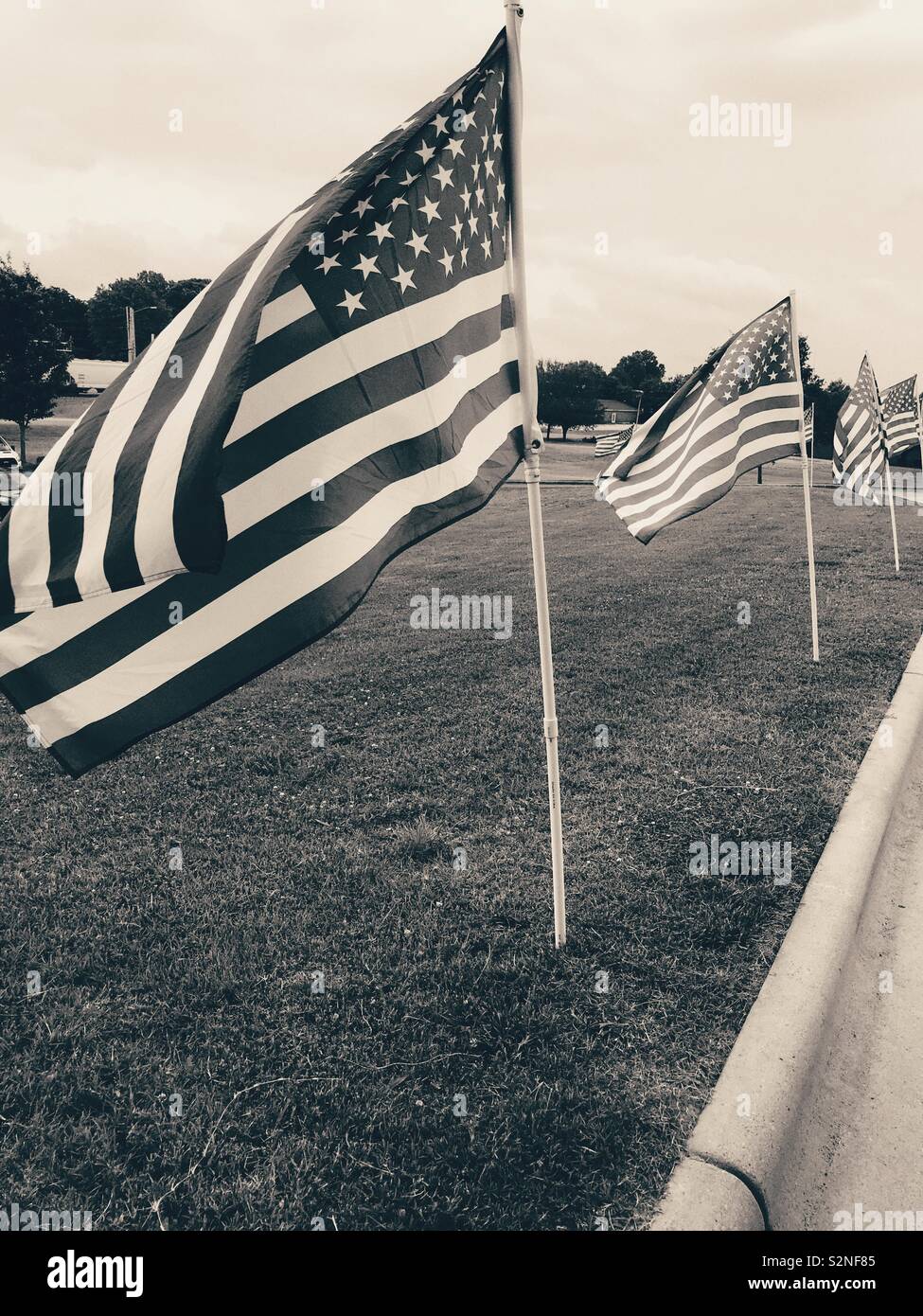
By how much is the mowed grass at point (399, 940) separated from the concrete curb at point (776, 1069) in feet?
0.25

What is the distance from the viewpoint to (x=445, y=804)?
15.5ft

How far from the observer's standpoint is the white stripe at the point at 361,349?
2572 millimetres

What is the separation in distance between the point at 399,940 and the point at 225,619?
1.57 meters

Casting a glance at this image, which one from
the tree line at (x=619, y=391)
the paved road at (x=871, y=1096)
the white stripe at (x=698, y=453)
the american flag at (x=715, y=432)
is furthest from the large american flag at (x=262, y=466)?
the tree line at (x=619, y=391)

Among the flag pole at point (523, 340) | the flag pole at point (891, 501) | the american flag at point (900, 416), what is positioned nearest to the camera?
the flag pole at point (523, 340)

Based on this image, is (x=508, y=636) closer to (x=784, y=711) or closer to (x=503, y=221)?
(x=784, y=711)

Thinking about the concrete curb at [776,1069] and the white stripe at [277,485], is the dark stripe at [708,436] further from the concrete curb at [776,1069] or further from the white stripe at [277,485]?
the white stripe at [277,485]

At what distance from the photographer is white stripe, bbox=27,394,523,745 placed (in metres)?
2.57

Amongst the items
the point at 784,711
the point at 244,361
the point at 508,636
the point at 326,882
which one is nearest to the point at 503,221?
the point at 244,361

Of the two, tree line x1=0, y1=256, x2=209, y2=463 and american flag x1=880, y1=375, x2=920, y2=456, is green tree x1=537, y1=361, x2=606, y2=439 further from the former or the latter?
american flag x1=880, y1=375, x2=920, y2=456

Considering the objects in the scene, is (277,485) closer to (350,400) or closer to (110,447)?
(350,400)

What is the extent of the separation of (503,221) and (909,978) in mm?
3164

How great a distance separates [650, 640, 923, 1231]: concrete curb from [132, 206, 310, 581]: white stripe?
2065mm

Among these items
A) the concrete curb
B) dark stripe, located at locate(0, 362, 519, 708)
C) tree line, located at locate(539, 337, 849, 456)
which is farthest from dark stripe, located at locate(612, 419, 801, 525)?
tree line, located at locate(539, 337, 849, 456)
